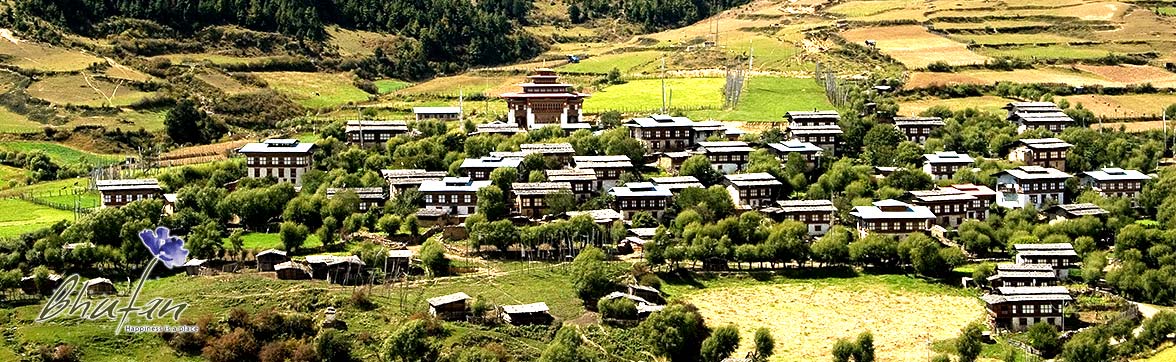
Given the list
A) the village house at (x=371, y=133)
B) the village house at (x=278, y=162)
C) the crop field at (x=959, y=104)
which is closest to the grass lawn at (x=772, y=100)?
the crop field at (x=959, y=104)

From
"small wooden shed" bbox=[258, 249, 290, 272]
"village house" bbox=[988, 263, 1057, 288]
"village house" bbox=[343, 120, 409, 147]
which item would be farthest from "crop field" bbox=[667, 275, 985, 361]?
"village house" bbox=[343, 120, 409, 147]

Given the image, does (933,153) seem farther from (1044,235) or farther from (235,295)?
(235,295)

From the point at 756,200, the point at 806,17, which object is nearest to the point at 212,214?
the point at 756,200

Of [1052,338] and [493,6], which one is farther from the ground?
[493,6]

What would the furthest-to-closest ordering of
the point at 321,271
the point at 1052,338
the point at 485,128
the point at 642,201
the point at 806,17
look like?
the point at 806,17 < the point at 485,128 < the point at 642,201 < the point at 321,271 < the point at 1052,338

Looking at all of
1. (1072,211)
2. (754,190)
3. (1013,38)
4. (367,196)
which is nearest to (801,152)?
(754,190)

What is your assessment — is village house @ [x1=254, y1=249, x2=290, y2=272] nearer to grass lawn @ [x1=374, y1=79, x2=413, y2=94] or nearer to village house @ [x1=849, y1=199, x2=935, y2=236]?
village house @ [x1=849, y1=199, x2=935, y2=236]

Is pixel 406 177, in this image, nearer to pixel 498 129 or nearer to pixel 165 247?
pixel 498 129
